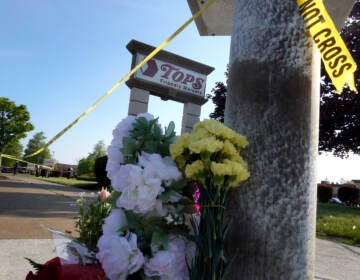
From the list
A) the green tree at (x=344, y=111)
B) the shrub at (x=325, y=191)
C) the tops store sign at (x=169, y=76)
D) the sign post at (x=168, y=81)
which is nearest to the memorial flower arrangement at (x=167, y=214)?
the sign post at (x=168, y=81)

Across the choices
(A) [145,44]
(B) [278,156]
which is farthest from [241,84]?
(A) [145,44]

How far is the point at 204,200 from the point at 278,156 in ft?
1.41

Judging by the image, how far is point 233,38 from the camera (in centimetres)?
171

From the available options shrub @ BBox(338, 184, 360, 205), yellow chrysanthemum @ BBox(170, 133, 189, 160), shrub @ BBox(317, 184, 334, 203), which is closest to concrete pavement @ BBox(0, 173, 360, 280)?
yellow chrysanthemum @ BBox(170, 133, 189, 160)

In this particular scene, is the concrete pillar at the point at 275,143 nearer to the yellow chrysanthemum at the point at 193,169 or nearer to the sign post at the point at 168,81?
Answer: the yellow chrysanthemum at the point at 193,169

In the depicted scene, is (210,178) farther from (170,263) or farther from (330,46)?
(330,46)

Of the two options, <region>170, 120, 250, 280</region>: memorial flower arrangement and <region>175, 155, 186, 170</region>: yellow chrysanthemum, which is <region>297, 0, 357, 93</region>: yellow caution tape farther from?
<region>175, 155, 186, 170</region>: yellow chrysanthemum

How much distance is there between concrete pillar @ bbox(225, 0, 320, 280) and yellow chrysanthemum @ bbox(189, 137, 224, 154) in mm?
306

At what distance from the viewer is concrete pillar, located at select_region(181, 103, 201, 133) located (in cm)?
1112

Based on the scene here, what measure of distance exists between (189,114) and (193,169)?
32.7ft

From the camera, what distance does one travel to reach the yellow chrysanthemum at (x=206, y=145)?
1220mm

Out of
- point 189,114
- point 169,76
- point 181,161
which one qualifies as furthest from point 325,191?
point 181,161

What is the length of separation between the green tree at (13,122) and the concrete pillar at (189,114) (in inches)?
1292

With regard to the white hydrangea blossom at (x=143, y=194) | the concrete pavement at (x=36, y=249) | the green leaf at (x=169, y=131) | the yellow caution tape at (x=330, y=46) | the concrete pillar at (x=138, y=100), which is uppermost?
the concrete pillar at (x=138, y=100)
